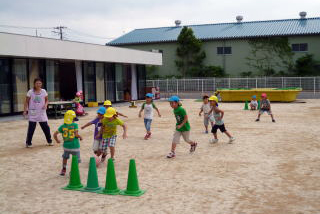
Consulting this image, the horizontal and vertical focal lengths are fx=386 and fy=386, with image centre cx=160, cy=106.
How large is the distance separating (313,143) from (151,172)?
5.35 metres

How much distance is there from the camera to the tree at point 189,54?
44.3m

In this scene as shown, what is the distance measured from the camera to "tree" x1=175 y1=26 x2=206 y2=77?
44344mm

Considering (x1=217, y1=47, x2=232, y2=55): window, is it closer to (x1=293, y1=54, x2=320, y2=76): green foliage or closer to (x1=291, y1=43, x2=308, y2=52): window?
(x1=291, y1=43, x2=308, y2=52): window

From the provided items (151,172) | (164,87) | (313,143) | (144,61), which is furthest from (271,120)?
(164,87)

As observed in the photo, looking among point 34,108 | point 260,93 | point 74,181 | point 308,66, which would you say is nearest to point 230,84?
point 308,66

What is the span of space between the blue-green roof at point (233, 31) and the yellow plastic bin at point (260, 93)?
613 inches

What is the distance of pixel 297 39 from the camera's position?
135ft

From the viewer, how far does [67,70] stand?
83.0ft

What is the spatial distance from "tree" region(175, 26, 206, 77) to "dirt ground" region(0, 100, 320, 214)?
3272cm

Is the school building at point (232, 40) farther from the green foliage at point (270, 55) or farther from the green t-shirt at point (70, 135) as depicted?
the green t-shirt at point (70, 135)

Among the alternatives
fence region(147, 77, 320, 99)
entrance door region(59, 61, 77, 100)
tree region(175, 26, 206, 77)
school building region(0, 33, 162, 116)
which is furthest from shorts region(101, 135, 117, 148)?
→ tree region(175, 26, 206, 77)

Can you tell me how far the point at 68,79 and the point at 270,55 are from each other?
25229 millimetres

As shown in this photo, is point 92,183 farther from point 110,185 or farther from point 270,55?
point 270,55

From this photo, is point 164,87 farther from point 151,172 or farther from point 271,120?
point 151,172
